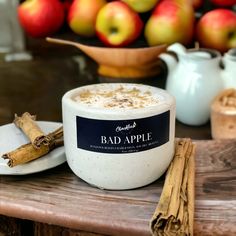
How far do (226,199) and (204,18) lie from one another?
66 cm

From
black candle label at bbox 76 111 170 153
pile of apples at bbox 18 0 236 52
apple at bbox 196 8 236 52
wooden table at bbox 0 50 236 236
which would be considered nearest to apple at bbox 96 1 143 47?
pile of apples at bbox 18 0 236 52

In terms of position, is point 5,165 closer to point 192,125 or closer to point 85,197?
point 85,197

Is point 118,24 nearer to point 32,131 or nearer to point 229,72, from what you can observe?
point 229,72

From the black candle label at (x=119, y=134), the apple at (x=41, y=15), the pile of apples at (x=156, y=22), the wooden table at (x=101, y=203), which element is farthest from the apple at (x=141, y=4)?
the black candle label at (x=119, y=134)

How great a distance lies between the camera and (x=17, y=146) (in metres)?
0.58

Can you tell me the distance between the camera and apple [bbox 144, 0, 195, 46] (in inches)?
42.2

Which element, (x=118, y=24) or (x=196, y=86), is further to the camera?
(x=118, y=24)

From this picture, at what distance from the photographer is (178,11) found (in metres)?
1.07

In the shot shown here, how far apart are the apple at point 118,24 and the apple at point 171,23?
0.12ft

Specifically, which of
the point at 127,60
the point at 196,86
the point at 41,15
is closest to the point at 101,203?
the point at 196,86

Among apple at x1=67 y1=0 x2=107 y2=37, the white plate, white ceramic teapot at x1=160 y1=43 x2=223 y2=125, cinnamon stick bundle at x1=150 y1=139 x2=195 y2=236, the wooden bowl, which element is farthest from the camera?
apple at x1=67 y1=0 x2=107 y2=37

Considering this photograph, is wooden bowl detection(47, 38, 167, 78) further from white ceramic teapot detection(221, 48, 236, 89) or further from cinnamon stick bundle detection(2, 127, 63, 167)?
cinnamon stick bundle detection(2, 127, 63, 167)

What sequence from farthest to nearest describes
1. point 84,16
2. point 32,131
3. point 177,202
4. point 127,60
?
1. point 84,16
2. point 127,60
3. point 32,131
4. point 177,202

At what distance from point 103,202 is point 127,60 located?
1.97 ft
